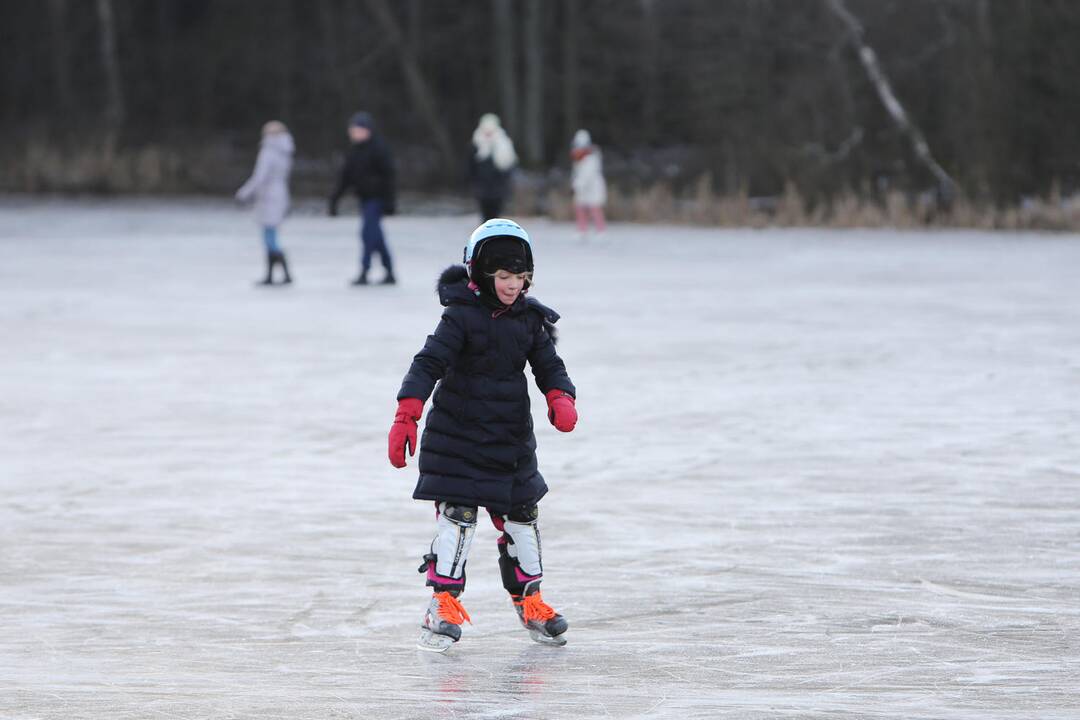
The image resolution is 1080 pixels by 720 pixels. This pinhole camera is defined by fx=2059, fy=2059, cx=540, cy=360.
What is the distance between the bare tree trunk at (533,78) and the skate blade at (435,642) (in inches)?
1379

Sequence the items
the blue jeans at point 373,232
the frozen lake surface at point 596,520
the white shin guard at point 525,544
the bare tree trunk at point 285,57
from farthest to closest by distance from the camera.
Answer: the bare tree trunk at point 285,57 < the blue jeans at point 373,232 < the white shin guard at point 525,544 < the frozen lake surface at point 596,520

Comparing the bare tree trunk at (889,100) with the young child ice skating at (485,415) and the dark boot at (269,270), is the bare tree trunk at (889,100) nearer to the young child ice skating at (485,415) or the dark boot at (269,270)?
the dark boot at (269,270)

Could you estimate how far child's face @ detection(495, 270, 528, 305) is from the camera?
5.34 m

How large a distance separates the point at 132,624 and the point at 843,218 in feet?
71.4

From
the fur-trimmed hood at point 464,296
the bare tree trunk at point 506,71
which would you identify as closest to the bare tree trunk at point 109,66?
the bare tree trunk at point 506,71

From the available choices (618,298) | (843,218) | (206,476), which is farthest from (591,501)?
(843,218)

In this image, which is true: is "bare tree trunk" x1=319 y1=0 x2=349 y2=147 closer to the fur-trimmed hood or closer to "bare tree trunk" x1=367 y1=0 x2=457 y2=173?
"bare tree trunk" x1=367 y1=0 x2=457 y2=173

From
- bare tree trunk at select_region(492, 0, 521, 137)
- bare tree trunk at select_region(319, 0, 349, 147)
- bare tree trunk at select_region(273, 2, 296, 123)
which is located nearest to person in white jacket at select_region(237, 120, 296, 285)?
bare tree trunk at select_region(492, 0, 521, 137)

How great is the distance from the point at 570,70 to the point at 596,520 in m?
35.8

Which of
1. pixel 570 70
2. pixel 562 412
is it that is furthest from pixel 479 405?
pixel 570 70

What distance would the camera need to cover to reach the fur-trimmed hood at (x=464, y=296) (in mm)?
5406

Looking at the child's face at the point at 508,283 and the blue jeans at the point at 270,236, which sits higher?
the child's face at the point at 508,283

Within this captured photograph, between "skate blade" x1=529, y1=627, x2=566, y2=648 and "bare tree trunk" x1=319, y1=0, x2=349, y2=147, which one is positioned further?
"bare tree trunk" x1=319, y1=0, x2=349, y2=147

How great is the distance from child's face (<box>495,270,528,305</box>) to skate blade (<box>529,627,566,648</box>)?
883 mm
